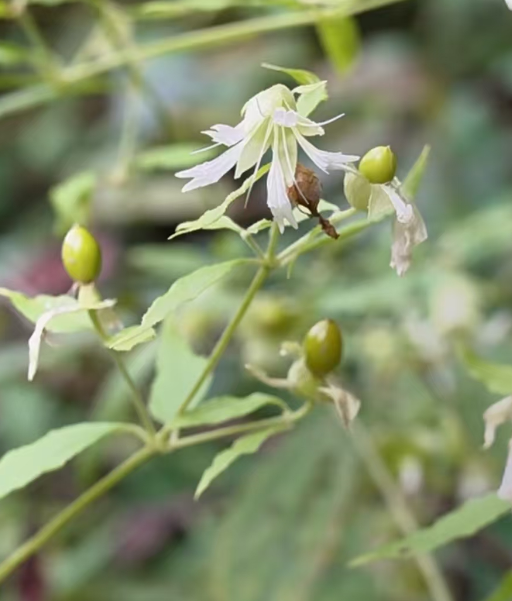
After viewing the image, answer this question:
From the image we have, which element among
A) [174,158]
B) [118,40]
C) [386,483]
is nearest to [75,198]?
[174,158]

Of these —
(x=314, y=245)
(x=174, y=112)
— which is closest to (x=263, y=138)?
(x=314, y=245)

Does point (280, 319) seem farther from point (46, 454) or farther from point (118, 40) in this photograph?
point (46, 454)

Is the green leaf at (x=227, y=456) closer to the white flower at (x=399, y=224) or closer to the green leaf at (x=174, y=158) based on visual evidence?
the white flower at (x=399, y=224)

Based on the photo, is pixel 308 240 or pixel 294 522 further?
pixel 294 522

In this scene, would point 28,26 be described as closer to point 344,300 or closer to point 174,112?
point 344,300

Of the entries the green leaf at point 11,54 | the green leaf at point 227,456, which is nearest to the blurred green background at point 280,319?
the green leaf at point 11,54

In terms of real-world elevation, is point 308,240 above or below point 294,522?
above
